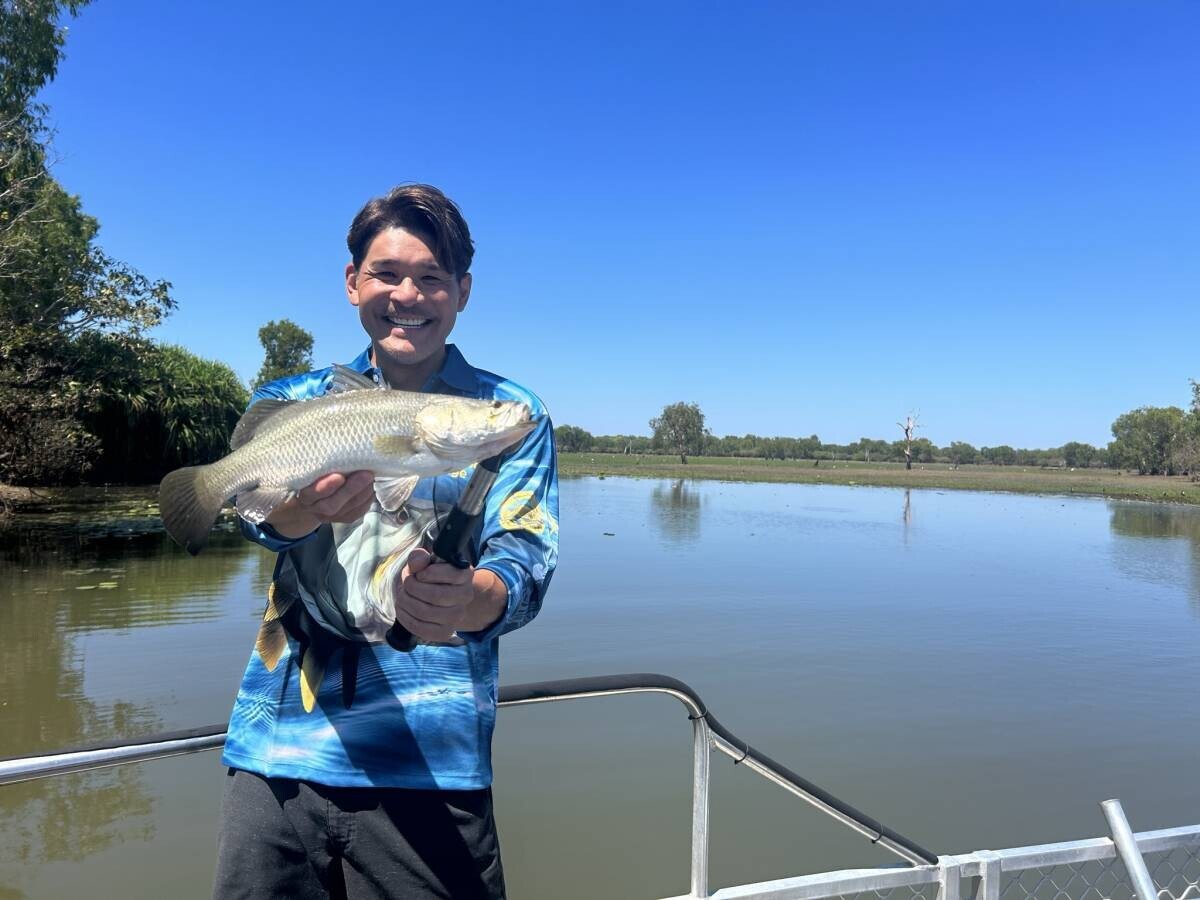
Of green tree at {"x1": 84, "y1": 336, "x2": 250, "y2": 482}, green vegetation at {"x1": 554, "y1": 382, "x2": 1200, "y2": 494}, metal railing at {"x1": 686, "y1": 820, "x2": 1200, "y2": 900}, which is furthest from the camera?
green vegetation at {"x1": 554, "y1": 382, "x2": 1200, "y2": 494}

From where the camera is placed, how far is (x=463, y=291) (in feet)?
7.52

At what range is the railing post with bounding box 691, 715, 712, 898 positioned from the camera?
8.39 ft

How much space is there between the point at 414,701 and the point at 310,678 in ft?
0.95

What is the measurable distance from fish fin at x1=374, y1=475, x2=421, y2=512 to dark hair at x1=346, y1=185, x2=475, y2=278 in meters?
0.65

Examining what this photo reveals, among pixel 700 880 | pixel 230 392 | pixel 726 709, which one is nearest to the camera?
pixel 700 880

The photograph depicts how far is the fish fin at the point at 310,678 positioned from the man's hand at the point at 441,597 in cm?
36

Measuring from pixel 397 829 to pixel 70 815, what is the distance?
5681 mm

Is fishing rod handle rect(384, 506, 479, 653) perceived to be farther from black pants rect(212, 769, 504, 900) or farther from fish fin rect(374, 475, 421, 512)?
black pants rect(212, 769, 504, 900)

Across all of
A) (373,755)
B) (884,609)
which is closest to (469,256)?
(373,755)

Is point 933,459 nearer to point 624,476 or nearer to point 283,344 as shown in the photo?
point 624,476

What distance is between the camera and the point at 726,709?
8836 millimetres

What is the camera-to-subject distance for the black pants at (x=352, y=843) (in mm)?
1885

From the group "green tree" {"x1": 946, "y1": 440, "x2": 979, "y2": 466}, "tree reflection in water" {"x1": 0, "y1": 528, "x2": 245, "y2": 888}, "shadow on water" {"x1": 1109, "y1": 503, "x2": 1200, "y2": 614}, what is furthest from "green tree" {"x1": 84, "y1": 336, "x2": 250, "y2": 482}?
"green tree" {"x1": 946, "y1": 440, "x2": 979, "y2": 466}

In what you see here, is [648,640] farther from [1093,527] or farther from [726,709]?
[1093,527]
